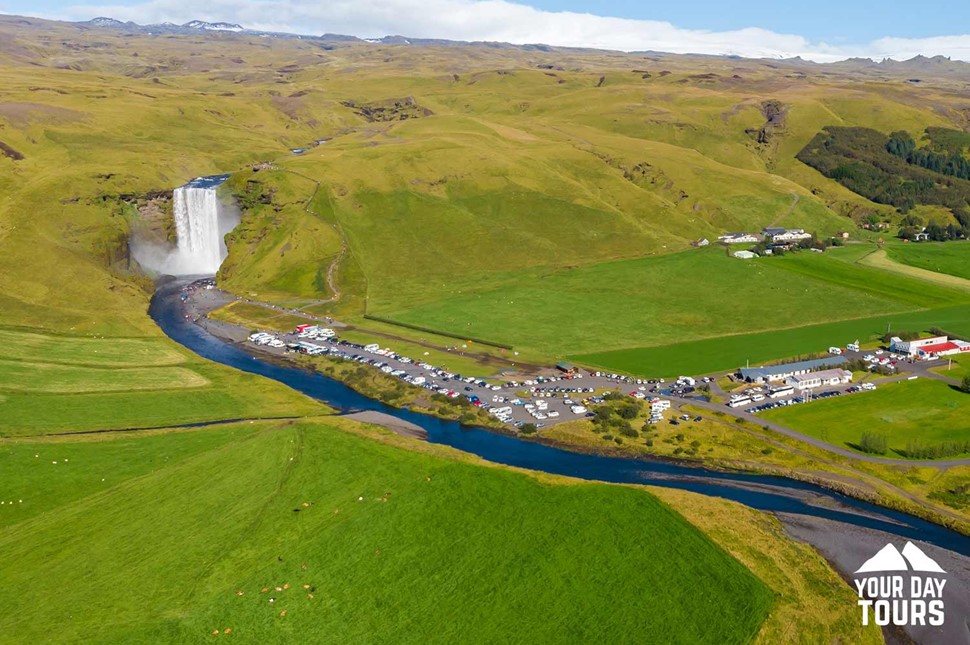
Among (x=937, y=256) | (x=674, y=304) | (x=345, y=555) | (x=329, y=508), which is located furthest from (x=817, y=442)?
(x=937, y=256)

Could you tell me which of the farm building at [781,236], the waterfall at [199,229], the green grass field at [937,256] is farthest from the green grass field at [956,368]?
the waterfall at [199,229]

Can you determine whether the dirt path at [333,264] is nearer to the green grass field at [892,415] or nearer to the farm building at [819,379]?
the farm building at [819,379]

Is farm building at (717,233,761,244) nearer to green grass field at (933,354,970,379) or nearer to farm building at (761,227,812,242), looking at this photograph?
farm building at (761,227,812,242)

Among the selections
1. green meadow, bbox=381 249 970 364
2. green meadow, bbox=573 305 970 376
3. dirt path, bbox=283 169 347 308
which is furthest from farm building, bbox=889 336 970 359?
dirt path, bbox=283 169 347 308

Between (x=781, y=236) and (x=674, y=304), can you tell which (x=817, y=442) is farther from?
(x=781, y=236)

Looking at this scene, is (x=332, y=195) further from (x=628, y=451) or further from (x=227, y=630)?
(x=227, y=630)

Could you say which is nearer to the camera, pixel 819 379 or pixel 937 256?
pixel 819 379

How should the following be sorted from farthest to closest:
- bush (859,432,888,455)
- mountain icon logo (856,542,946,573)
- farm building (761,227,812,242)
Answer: farm building (761,227,812,242)
bush (859,432,888,455)
mountain icon logo (856,542,946,573)

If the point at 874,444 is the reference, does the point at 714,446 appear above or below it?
below
